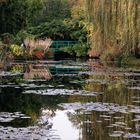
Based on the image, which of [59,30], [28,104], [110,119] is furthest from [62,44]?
[110,119]

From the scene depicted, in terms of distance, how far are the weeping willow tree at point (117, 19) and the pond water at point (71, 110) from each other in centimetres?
369

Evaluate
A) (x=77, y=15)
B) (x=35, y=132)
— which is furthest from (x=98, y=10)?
(x=77, y=15)

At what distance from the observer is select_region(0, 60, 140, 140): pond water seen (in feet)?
34.5

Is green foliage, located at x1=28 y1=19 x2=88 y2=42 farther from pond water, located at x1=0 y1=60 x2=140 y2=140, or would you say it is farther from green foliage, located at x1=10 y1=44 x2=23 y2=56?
pond water, located at x1=0 y1=60 x2=140 y2=140

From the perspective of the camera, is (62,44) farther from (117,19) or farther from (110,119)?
(110,119)

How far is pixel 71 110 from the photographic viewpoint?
13773mm

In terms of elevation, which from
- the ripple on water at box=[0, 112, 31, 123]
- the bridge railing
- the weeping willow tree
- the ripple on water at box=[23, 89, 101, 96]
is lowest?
the ripple on water at box=[0, 112, 31, 123]

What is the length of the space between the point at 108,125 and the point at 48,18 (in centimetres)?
5002

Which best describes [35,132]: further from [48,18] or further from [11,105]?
[48,18]

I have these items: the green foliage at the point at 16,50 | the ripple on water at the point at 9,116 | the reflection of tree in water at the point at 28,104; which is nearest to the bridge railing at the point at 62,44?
the green foliage at the point at 16,50

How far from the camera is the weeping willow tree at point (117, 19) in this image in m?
23.9

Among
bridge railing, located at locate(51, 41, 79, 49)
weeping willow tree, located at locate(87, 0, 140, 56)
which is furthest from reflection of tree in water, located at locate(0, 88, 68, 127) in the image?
bridge railing, located at locate(51, 41, 79, 49)

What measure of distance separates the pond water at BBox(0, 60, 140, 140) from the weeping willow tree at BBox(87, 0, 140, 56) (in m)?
3.69

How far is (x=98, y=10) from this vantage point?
2842cm
